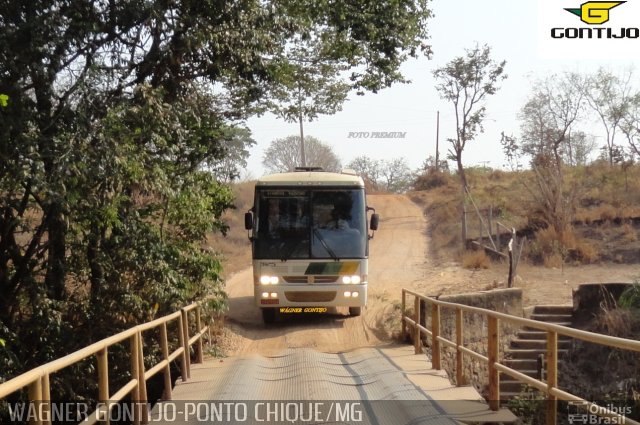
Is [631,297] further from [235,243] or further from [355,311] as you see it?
A: [235,243]

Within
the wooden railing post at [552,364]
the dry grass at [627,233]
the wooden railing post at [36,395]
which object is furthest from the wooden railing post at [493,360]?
the dry grass at [627,233]

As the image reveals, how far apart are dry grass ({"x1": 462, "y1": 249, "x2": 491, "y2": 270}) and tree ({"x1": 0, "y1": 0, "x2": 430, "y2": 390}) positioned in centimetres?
1037

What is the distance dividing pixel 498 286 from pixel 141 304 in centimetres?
1060

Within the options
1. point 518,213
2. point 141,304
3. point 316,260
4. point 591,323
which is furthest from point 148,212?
point 518,213

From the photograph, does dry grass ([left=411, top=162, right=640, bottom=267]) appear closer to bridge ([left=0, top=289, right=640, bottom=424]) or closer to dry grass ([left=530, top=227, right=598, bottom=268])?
dry grass ([left=530, top=227, right=598, bottom=268])

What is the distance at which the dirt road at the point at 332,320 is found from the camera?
1478 centimetres

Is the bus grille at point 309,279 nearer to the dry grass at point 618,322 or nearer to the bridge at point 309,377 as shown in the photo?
the bridge at point 309,377

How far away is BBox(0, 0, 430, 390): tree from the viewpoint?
9.89 metres

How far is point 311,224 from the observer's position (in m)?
15.0

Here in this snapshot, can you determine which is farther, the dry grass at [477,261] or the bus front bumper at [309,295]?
the dry grass at [477,261]

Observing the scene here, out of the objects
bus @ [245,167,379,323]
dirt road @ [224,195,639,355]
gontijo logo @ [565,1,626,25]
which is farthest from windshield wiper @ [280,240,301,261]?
gontijo logo @ [565,1,626,25]

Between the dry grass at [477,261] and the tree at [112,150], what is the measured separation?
1037 centimetres

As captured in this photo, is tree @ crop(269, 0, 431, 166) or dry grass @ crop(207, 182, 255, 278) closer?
tree @ crop(269, 0, 431, 166)

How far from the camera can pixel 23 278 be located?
37.0ft
